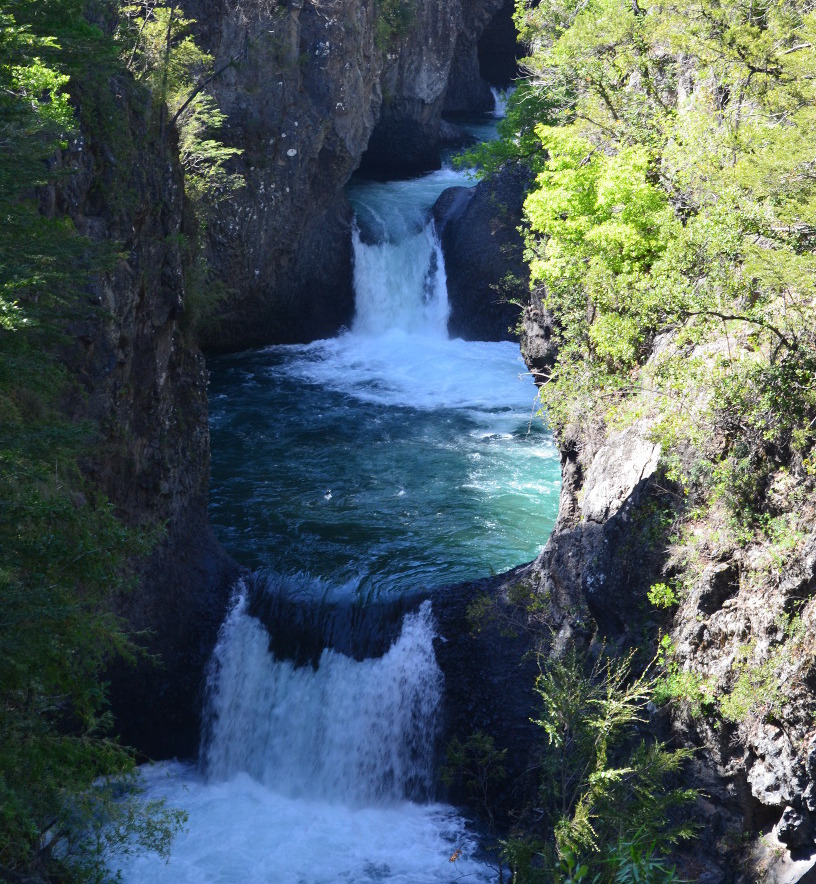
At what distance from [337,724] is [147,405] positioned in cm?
690

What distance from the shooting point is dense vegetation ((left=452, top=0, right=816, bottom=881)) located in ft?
39.2

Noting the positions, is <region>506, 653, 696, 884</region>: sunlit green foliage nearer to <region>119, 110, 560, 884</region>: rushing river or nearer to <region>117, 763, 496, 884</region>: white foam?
<region>117, 763, 496, 884</region>: white foam

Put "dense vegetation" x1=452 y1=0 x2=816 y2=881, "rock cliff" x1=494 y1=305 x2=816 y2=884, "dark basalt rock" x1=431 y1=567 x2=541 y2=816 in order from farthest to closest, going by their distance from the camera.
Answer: "dark basalt rock" x1=431 y1=567 x2=541 y2=816 → "dense vegetation" x1=452 y1=0 x2=816 y2=881 → "rock cliff" x1=494 y1=305 x2=816 y2=884

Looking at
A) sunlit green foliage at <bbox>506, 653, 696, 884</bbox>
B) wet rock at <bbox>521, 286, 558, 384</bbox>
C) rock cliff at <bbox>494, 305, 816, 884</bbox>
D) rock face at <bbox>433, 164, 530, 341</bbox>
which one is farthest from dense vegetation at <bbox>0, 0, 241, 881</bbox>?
rock face at <bbox>433, 164, 530, 341</bbox>

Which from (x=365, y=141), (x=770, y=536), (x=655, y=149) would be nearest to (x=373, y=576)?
(x=770, y=536)

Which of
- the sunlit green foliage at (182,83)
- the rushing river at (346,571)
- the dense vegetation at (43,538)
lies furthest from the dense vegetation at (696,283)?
the sunlit green foliage at (182,83)

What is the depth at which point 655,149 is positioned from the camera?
680 inches

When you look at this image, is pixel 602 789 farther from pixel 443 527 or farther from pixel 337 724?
pixel 443 527

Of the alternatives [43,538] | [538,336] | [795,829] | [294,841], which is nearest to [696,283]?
[795,829]

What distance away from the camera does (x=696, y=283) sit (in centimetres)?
1441

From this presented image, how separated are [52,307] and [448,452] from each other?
13.2 meters

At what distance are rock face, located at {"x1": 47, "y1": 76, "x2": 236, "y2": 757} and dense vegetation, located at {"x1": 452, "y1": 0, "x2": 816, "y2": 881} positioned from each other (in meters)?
7.30

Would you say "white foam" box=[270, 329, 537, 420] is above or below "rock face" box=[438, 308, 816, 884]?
above

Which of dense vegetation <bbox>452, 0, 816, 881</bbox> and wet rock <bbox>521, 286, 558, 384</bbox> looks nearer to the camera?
dense vegetation <bbox>452, 0, 816, 881</bbox>
